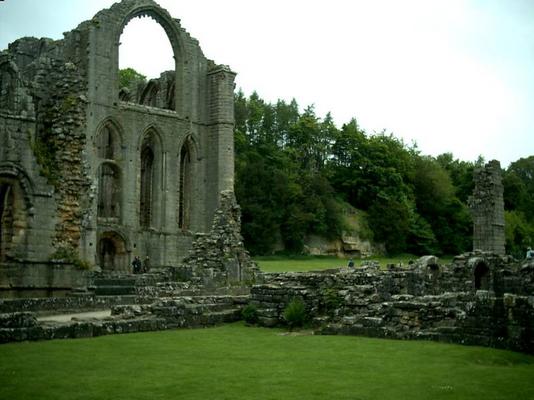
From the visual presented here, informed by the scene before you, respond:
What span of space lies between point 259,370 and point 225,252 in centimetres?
1536

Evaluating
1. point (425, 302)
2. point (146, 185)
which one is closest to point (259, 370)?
point (425, 302)

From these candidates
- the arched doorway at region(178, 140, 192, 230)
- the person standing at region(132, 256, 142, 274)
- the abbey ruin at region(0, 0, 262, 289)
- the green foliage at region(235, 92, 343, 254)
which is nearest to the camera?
the abbey ruin at region(0, 0, 262, 289)

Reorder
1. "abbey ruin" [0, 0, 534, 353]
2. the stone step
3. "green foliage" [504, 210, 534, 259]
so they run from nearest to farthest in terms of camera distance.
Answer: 1. "abbey ruin" [0, 0, 534, 353]
2. the stone step
3. "green foliage" [504, 210, 534, 259]

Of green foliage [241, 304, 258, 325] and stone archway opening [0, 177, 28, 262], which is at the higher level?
stone archway opening [0, 177, 28, 262]

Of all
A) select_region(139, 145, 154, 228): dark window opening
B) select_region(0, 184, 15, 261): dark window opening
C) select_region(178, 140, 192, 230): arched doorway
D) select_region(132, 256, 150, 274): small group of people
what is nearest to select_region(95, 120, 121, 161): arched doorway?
select_region(139, 145, 154, 228): dark window opening

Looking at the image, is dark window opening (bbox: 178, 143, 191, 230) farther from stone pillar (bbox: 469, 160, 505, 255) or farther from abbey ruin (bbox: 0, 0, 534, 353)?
stone pillar (bbox: 469, 160, 505, 255)

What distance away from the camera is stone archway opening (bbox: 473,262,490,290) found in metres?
23.9

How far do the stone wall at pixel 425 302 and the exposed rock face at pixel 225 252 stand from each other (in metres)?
4.76

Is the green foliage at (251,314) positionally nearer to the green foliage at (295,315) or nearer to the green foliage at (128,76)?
the green foliage at (295,315)

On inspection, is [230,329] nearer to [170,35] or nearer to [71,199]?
[71,199]

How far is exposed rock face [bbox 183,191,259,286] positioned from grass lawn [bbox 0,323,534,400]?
11.4 m

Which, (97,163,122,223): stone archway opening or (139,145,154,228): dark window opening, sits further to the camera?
(139,145,154,228): dark window opening

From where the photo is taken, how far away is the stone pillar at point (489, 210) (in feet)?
102

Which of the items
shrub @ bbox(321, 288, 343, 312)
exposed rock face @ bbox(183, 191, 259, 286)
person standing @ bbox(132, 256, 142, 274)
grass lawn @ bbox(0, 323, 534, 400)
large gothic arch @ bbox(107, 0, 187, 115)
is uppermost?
large gothic arch @ bbox(107, 0, 187, 115)
